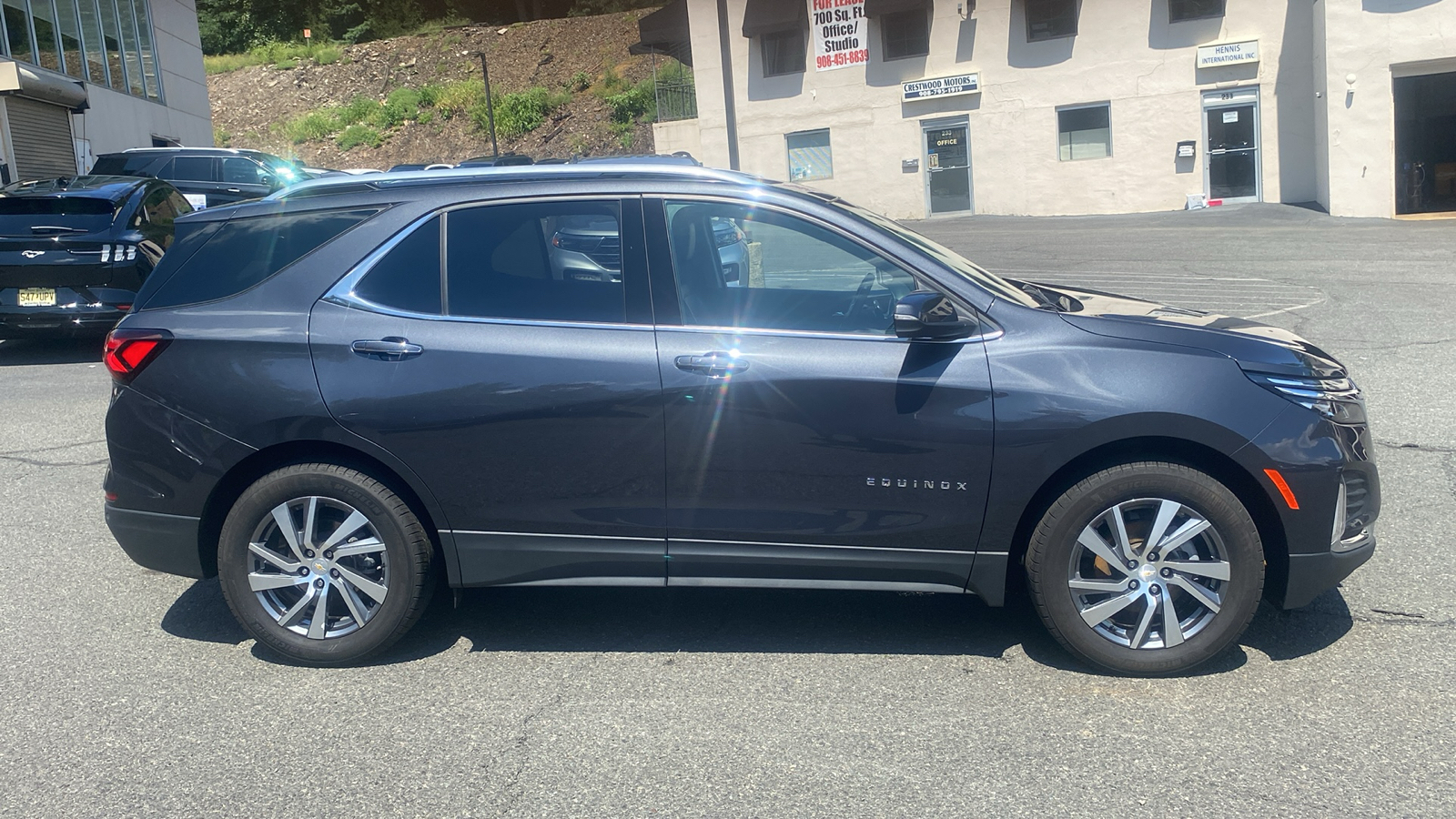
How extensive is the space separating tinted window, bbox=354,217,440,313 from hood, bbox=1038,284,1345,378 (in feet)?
7.51

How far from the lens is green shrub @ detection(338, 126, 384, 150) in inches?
1987

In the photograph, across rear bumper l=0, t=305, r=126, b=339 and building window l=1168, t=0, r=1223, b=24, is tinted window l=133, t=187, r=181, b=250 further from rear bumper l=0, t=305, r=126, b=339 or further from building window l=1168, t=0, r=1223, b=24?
building window l=1168, t=0, r=1223, b=24

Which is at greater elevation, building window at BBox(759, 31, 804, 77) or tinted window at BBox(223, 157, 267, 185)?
building window at BBox(759, 31, 804, 77)

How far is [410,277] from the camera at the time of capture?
440 centimetres

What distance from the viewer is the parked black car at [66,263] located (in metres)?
10.7

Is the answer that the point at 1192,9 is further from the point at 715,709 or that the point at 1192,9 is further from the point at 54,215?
the point at 715,709

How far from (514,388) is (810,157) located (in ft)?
95.4

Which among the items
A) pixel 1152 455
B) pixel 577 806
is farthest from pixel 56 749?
pixel 1152 455

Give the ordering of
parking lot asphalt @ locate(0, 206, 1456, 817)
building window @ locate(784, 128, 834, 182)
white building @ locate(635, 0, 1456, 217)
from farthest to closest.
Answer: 1. building window @ locate(784, 128, 834, 182)
2. white building @ locate(635, 0, 1456, 217)
3. parking lot asphalt @ locate(0, 206, 1456, 817)

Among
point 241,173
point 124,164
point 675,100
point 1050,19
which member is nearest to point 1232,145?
point 1050,19

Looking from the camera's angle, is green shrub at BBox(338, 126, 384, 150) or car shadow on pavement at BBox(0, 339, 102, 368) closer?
car shadow on pavement at BBox(0, 339, 102, 368)

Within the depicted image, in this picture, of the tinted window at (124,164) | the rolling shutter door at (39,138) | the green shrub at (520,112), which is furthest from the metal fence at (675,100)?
the tinted window at (124,164)

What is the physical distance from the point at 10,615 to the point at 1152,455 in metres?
4.63

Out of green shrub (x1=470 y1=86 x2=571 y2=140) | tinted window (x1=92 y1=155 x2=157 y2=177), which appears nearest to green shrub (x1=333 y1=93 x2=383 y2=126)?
green shrub (x1=470 y1=86 x2=571 y2=140)
